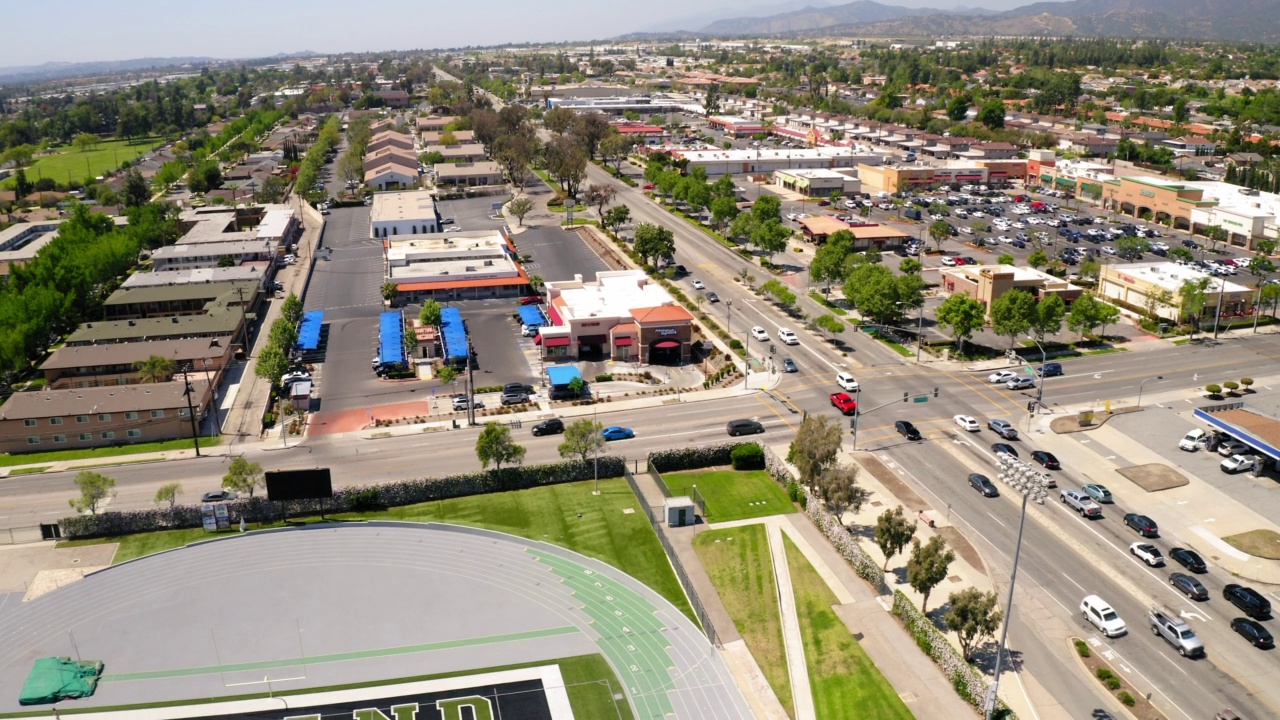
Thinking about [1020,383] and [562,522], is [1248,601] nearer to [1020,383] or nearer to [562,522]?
[1020,383]

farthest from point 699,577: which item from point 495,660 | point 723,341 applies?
point 723,341

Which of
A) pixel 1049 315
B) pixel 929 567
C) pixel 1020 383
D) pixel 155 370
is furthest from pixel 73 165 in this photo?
pixel 929 567

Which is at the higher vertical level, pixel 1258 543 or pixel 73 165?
pixel 73 165

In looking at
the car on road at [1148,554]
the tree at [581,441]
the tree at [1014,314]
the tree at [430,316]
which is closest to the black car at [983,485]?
the car on road at [1148,554]

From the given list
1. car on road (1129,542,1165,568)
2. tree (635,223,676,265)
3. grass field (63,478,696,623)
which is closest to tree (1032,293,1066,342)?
car on road (1129,542,1165,568)

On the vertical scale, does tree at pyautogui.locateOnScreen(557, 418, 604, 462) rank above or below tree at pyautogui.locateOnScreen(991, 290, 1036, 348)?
below

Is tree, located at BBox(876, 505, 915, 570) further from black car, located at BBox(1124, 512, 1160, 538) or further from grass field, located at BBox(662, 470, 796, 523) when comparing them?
black car, located at BBox(1124, 512, 1160, 538)

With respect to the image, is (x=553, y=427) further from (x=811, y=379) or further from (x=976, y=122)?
(x=976, y=122)
